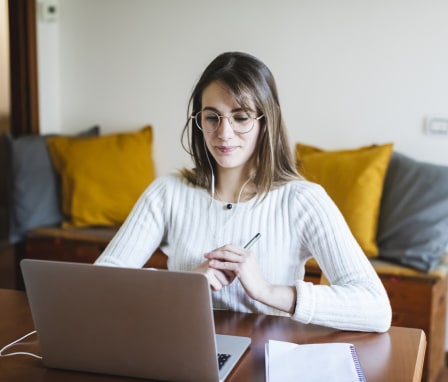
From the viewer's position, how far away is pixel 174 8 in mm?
3516

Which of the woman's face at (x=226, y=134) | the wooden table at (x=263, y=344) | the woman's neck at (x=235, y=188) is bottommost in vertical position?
the wooden table at (x=263, y=344)

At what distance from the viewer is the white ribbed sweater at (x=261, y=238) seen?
1643mm

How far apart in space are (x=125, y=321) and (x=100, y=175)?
90.1 inches

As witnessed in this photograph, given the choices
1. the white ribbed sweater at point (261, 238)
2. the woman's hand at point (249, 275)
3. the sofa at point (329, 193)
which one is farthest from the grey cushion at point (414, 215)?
the woman's hand at point (249, 275)

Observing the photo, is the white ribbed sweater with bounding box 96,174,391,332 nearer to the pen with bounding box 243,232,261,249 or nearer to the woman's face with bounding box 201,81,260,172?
the pen with bounding box 243,232,261,249

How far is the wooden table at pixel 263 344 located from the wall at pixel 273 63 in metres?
1.80

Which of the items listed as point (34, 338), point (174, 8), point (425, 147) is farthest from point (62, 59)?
point (34, 338)

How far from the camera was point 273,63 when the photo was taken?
3348mm

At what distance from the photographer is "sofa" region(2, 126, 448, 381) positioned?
275 centimetres

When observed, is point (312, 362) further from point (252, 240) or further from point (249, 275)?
point (252, 240)

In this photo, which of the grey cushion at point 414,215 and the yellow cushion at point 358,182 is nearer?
the grey cushion at point 414,215

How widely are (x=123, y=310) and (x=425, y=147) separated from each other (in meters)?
2.20

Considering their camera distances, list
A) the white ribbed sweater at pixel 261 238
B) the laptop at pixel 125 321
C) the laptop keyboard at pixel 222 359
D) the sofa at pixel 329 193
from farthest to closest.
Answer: the sofa at pixel 329 193 → the white ribbed sweater at pixel 261 238 → the laptop keyboard at pixel 222 359 → the laptop at pixel 125 321

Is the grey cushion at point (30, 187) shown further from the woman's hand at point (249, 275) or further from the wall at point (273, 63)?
the woman's hand at point (249, 275)
